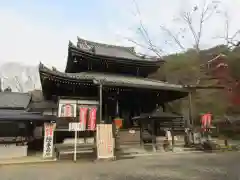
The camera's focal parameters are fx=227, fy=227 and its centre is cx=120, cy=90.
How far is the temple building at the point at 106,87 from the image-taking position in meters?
17.1

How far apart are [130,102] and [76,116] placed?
6180 mm

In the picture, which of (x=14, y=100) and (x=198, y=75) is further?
(x=198, y=75)

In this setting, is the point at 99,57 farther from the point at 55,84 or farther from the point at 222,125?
the point at 222,125

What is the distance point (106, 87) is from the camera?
682 inches

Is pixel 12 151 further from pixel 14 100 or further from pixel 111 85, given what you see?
pixel 14 100

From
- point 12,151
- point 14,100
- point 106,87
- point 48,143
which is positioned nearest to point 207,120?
point 106,87

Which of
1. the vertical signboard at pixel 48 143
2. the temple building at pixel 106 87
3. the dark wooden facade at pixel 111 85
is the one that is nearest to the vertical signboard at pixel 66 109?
the temple building at pixel 106 87

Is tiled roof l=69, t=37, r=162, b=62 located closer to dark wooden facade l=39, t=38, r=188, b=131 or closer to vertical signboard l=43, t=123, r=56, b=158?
dark wooden facade l=39, t=38, r=188, b=131

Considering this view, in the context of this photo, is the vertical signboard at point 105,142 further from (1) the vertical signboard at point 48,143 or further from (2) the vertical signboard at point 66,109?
(2) the vertical signboard at point 66,109

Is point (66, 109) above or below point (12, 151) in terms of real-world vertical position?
above

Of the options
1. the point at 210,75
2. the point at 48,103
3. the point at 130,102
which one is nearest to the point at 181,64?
the point at 210,75

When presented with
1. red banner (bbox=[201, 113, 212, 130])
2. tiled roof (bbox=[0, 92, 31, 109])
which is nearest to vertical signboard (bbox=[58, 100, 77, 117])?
tiled roof (bbox=[0, 92, 31, 109])

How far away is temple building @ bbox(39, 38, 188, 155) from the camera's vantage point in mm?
17109

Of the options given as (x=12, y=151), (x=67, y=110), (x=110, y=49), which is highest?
(x=110, y=49)
